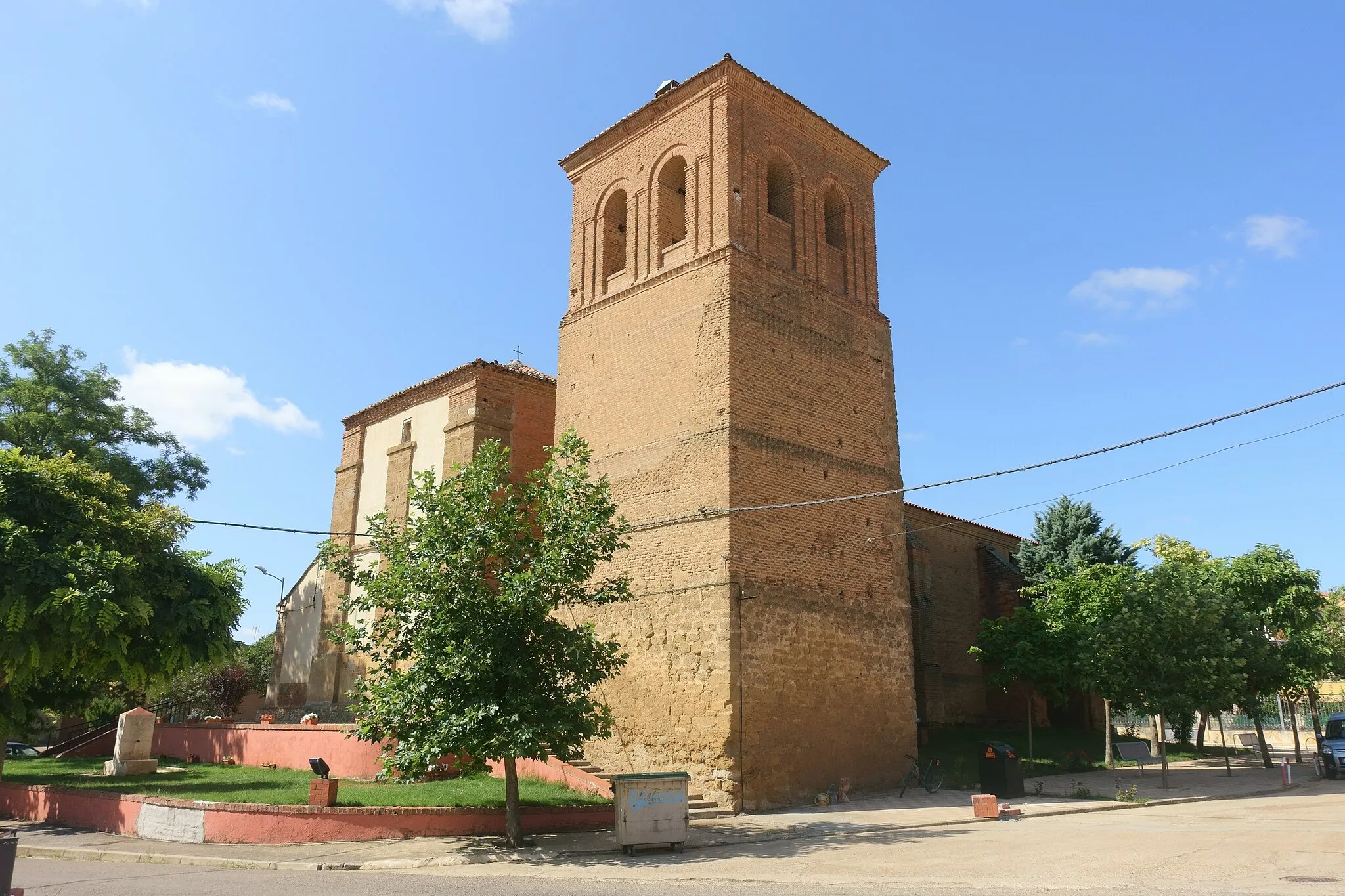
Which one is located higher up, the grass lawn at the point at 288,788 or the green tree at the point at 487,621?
the green tree at the point at 487,621

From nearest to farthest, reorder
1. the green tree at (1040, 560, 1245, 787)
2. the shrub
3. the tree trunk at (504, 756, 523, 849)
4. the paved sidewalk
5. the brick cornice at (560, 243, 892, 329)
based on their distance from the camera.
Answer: the paved sidewalk < the tree trunk at (504, 756, 523, 849) < the brick cornice at (560, 243, 892, 329) < the green tree at (1040, 560, 1245, 787) < the shrub

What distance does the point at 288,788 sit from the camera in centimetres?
1527

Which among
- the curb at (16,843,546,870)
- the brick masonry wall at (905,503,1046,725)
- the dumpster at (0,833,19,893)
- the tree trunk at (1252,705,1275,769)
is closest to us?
the dumpster at (0,833,19,893)

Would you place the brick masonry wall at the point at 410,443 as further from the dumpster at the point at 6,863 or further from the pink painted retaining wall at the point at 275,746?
the dumpster at the point at 6,863

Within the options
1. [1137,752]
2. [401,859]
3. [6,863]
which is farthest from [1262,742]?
[6,863]

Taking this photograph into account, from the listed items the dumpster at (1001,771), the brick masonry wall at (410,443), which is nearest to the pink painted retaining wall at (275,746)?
the brick masonry wall at (410,443)

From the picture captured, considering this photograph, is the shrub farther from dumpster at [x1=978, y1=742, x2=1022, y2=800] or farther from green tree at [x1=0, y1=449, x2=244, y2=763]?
dumpster at [x1=978, y1=742, x2=1022, y2=800]

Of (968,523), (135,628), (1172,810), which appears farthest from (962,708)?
(135,628)

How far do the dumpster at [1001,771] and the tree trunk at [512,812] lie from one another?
9578 mm

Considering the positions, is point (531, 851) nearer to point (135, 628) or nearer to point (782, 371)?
point (135, 628)

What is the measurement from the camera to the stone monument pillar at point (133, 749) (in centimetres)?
1872

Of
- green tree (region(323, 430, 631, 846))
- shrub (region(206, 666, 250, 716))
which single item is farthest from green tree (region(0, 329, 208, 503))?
green tree (region(323, 430, 631, 846))

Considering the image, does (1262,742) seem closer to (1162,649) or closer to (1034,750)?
(1034,750)

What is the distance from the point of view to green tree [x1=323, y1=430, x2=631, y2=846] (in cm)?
1261
